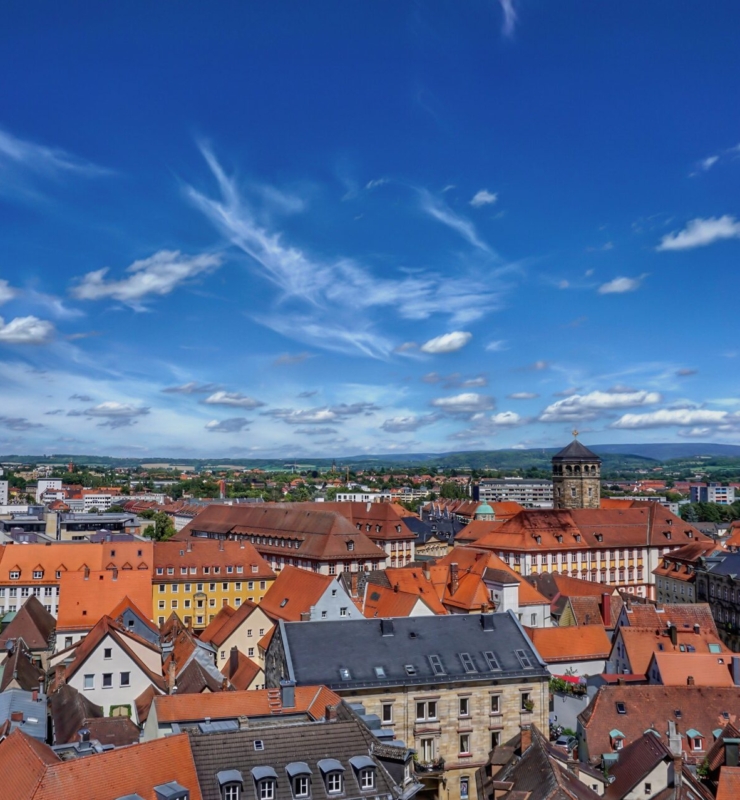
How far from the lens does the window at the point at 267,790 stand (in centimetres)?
2564

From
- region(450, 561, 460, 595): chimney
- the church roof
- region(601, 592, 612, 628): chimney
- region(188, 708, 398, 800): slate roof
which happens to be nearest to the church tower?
the church roof

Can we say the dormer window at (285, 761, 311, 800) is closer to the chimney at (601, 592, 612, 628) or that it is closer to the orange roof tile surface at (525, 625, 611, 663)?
the orange roof tile surface at (525, 625, 611, 663)

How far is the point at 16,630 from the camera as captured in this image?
61438 mm

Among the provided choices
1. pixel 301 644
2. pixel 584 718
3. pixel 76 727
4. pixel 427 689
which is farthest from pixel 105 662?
pixel 584 718

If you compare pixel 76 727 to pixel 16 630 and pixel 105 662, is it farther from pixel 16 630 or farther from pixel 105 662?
pixel 16 630

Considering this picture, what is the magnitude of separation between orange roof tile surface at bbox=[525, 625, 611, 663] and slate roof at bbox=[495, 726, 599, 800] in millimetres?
22169

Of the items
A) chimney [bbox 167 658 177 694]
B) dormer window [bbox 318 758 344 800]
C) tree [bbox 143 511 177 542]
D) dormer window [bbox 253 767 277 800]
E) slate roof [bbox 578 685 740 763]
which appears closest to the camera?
dormer window [bbox 253 767 277 800]

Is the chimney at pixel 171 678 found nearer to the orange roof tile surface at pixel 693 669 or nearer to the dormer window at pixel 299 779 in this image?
the dormer window at pixel 299 779

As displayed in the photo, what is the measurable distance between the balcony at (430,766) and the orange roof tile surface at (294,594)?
19537mm

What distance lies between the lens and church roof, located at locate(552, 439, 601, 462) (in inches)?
5069

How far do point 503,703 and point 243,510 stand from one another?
3013 inches

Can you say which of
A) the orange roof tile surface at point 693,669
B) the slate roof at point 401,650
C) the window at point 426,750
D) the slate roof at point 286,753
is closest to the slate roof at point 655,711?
the slate roof at point 401,650

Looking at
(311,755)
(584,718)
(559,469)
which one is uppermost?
(559,469)

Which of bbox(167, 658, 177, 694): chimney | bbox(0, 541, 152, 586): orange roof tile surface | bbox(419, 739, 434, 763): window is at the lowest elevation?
bbox(419, 739, 434, 763): window
